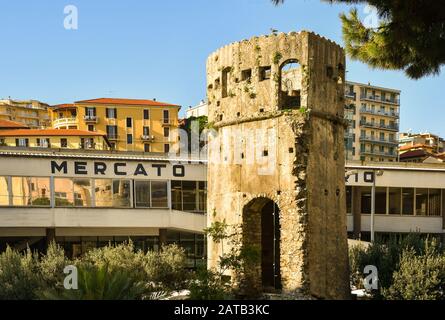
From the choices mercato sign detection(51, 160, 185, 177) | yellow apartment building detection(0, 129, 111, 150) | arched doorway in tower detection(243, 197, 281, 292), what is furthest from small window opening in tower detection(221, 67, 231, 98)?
yellow apartment building detection(0, 129, 111, 150)

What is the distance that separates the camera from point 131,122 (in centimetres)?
6662

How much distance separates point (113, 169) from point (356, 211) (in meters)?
17.3

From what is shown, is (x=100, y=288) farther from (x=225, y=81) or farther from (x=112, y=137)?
(x=112, y=137)

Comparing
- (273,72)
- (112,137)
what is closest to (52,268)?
(273,72)

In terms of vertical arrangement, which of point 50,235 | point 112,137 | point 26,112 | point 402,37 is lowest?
point 50,235

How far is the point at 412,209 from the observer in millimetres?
34375

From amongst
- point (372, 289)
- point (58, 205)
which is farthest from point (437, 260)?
point (58, 205)

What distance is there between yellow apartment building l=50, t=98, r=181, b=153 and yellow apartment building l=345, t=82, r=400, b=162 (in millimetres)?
34738

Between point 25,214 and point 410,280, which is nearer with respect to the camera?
point 410,280
